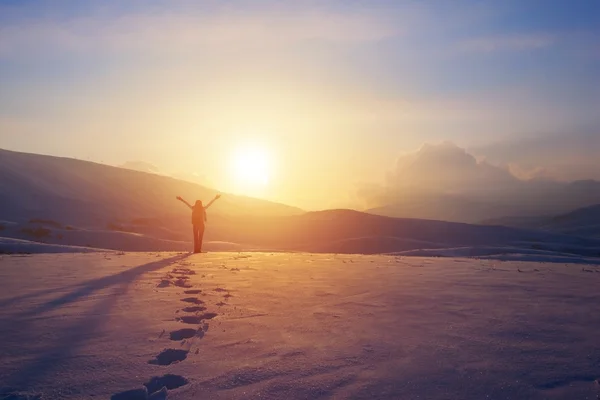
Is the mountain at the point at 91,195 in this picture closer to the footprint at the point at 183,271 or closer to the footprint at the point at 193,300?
the footprint at the point at 183,271

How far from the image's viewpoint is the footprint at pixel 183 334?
15.9 ft

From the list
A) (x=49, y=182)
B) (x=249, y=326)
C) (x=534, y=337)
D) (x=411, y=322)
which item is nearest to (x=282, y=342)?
(x=249, y=326)

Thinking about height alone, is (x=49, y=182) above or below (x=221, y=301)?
above

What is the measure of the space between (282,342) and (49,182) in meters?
62.6

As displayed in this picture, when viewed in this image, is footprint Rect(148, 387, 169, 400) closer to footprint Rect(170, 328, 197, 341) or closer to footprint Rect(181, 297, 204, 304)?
footprint Rect(170, 328, 197, 341)

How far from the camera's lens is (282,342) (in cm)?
466

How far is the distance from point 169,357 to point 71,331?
1326 mm

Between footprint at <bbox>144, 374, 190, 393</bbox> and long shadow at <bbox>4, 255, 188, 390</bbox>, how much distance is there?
32.1 inches

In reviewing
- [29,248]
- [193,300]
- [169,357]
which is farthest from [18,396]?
[29,248]

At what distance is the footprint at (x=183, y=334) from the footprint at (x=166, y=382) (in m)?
1.08

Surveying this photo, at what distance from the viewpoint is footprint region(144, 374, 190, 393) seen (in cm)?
356

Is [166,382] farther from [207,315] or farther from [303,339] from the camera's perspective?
[207,315]

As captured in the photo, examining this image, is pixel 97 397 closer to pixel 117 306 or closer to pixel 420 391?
pixel 420 391

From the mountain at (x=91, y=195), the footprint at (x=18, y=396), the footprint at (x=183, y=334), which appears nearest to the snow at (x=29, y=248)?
the footprint at (x=183, y=334)
